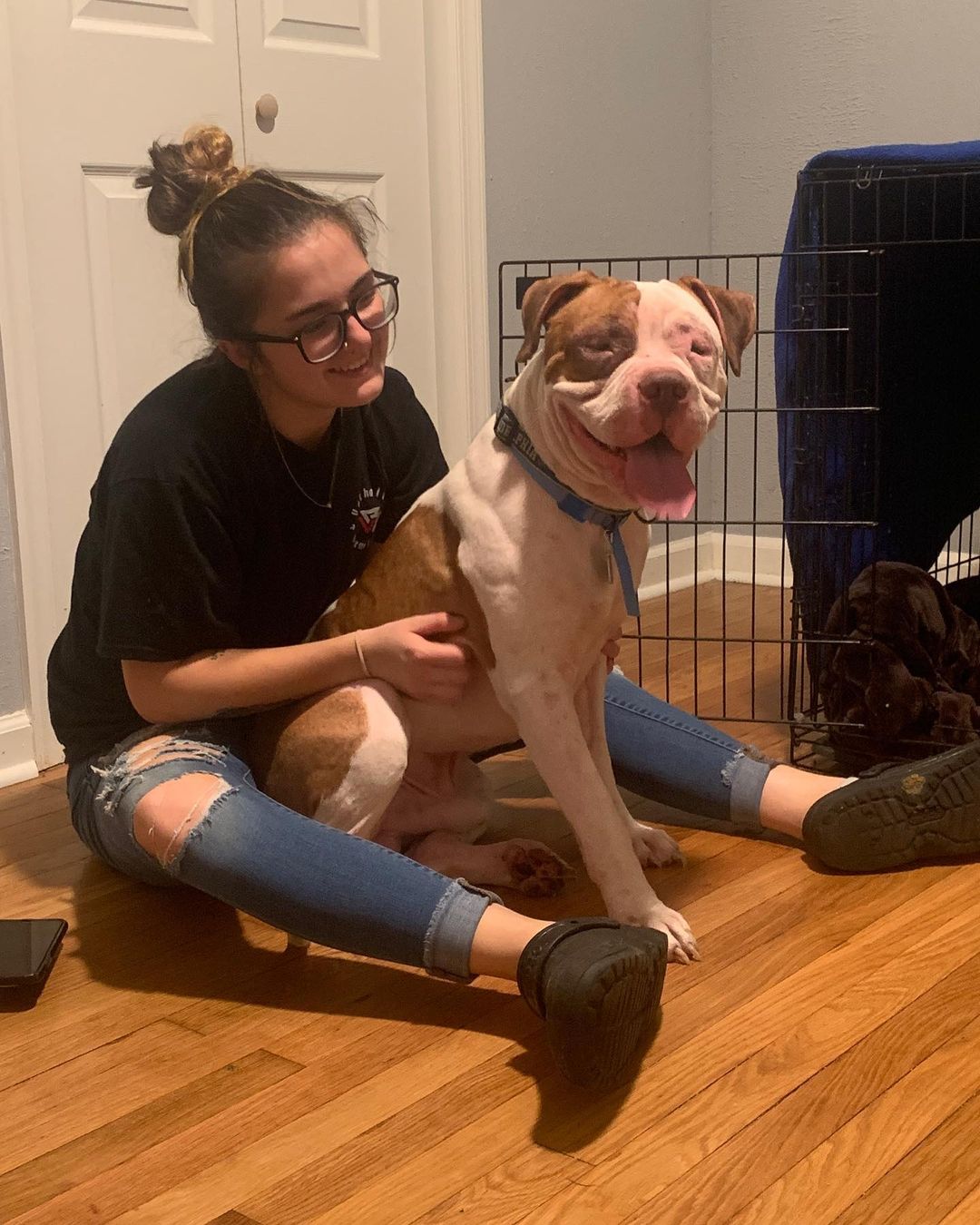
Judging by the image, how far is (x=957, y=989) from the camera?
1628 millimetres

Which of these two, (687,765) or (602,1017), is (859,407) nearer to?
(687,765)

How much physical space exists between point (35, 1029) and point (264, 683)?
49 centimetres

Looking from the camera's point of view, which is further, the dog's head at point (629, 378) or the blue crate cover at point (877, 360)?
the blue crate cover at point (877, 360)

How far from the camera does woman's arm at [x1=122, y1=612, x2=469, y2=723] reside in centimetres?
179

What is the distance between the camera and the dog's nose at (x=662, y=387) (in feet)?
5.14

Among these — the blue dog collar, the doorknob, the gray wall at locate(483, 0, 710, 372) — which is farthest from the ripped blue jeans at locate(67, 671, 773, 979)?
the gray wall at locate(483, 0, 710, 372)

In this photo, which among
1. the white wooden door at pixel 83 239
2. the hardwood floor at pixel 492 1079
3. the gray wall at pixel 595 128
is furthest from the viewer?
the gray wall at pixel 595 128

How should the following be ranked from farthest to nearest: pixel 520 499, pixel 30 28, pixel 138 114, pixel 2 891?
1. pixel 138 114
2. pixel 30 28
3. pixel 2 891
4. pixel 520 499

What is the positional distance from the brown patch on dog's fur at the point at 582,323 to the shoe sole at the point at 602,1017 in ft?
2.18

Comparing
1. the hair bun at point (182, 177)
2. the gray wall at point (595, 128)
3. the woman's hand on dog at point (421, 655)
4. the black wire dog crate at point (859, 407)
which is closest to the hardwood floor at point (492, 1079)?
the woman's hand on dog at point (421, 655)

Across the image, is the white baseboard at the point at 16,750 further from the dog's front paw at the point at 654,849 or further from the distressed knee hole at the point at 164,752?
the dog's front paw at the point at 654,849

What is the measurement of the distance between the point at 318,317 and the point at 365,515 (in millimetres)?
341

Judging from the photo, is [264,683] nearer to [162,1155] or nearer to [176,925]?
[176,925]

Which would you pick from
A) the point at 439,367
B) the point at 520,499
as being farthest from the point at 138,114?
the point at 520,499
